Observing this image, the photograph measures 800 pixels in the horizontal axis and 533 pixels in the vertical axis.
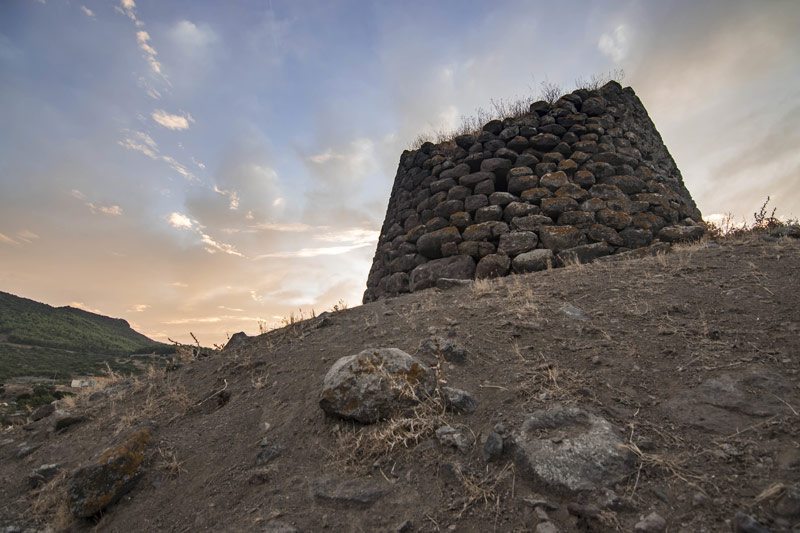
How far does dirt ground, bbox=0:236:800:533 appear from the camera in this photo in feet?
6.24

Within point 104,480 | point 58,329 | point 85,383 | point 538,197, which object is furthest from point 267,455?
point 58,329

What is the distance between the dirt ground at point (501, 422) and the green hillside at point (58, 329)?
36665 millimetres

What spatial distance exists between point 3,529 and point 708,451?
15.9 feet

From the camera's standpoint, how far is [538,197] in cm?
823

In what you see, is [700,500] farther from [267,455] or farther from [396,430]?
[267,455]

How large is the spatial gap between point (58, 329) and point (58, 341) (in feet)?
12.4

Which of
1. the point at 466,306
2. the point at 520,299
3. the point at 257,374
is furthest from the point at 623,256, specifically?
the point at 257,374

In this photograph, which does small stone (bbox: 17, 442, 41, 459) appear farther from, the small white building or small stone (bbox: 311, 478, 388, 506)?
small stone (bbox: 311, 478, 388, 506)

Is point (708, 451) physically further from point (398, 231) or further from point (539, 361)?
point (398, 231)

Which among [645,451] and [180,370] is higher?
[180,370]

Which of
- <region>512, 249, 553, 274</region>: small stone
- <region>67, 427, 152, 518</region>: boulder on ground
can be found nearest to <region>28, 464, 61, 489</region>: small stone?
<region>67, 427, 152, 518</region>: boulder on ground

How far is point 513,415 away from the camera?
2594 mm

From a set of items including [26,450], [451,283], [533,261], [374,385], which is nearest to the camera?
[374,385]

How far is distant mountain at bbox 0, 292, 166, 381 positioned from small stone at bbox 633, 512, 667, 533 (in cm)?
2402
